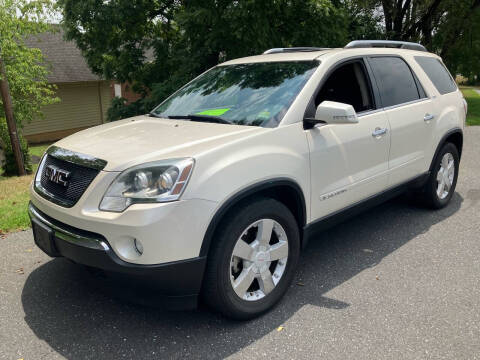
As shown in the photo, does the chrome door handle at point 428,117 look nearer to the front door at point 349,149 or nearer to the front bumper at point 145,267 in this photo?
the front door at point 349,149

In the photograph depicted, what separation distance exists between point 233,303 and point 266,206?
2.27 feet

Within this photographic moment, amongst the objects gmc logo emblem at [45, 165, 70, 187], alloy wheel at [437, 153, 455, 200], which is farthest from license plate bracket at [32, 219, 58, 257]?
alloy wheel at [437, 153, 455, 200]

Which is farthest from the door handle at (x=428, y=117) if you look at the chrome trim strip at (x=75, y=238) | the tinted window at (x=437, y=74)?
the chrome trim strip at (x=75, y=238)

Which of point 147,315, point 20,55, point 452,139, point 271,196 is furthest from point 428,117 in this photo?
point 20,55

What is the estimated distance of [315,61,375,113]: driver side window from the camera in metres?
4.20

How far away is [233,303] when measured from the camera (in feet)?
10.5

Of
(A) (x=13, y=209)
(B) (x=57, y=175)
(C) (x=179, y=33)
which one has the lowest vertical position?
(A) (x=13, y=209)

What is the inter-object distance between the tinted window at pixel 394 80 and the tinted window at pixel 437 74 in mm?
434

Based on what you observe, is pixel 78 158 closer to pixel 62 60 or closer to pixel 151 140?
pixel 151 140

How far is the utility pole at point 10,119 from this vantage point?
437 inches

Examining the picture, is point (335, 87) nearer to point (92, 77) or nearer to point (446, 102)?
point (446, 102)

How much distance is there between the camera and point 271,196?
3562 mm

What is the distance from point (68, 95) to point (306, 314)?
25.6 meters

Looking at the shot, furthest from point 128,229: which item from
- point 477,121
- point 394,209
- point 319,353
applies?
point 477,121
